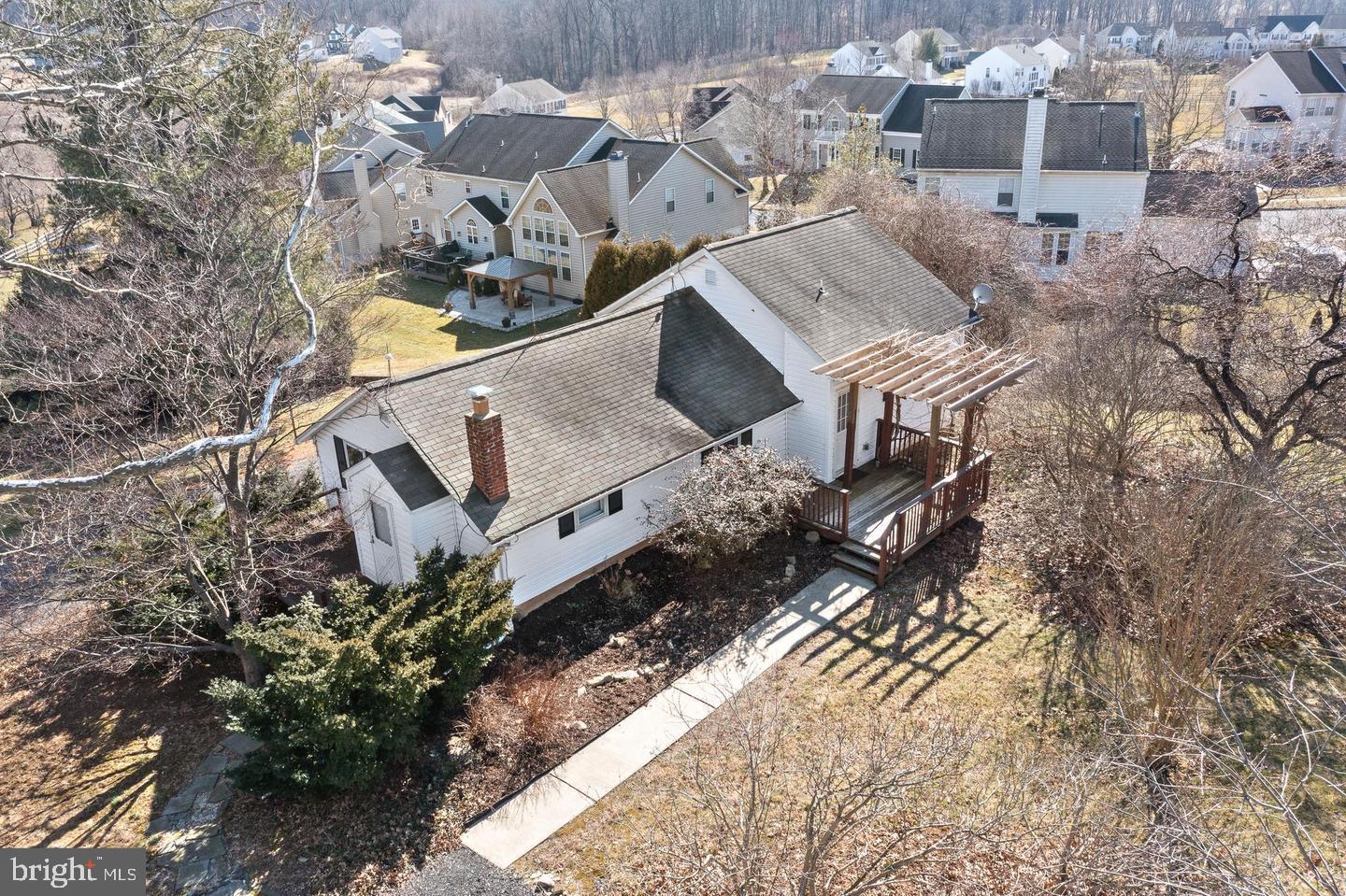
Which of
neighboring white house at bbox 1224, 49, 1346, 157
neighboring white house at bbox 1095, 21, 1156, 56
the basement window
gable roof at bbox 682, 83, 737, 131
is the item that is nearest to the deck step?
the basement window

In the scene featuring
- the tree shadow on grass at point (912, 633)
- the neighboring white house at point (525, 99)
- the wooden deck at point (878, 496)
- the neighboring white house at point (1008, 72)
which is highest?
the neighboring white house at point (1008, 72)

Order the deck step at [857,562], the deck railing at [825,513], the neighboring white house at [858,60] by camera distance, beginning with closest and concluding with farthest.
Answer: the deck step at [857,562], the deck railing at [825,513], the neighboring white house at [858,60]

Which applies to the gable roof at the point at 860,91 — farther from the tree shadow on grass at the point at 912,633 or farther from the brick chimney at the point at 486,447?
the brick chimney at the point at 486,447

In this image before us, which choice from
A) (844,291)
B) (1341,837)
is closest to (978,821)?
(1341,837)

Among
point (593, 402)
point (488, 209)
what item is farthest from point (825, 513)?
point (488, 209)

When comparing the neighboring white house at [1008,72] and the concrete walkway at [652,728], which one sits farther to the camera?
the neighboring white house at [1008,72]

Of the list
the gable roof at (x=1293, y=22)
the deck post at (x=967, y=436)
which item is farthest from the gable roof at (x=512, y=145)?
the gable roof at (x=1293, y=22)

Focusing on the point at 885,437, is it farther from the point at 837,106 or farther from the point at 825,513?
the point at 837,106

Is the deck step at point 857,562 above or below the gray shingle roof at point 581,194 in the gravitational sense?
below
